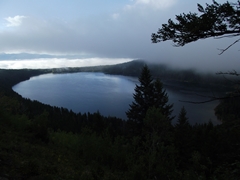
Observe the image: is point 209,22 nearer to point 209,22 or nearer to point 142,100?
point 209,22

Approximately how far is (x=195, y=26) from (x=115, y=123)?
53124mm

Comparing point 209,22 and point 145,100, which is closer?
point 209,22

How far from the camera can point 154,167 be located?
6.34 metres

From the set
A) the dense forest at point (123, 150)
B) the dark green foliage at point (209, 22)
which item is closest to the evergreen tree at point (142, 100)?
the dense forest at point (123, 150)

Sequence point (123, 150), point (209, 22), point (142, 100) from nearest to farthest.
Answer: point (209, 22), point (123, 150), point (142, 100)

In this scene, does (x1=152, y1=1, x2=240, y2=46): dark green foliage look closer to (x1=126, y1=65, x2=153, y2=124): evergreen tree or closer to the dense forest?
the dense forest

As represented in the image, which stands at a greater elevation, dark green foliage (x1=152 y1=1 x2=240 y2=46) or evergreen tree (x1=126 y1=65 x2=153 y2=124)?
dark green foliage (x1=152 y1=1 x2=240 y2=46)

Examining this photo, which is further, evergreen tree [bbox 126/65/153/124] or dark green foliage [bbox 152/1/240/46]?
evergreen tree [bbox 126/65/153/124]

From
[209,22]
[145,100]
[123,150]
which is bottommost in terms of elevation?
[123,150]

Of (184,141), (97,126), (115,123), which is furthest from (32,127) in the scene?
(115,123)

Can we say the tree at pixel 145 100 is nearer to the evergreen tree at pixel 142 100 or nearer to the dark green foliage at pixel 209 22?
the evergreen tree at pixel 142 100

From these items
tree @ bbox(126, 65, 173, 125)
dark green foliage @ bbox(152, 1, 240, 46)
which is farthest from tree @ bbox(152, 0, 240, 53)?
→ tree @ bbox(126, 65, 173, 125)

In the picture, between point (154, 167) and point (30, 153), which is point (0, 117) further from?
point (154, 167)

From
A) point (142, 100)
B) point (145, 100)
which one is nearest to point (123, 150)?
point (142, 100)
